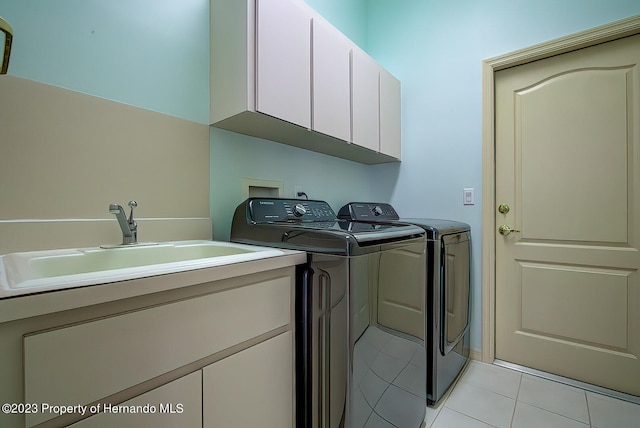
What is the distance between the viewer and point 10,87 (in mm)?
919

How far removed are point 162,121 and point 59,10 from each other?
0.47m

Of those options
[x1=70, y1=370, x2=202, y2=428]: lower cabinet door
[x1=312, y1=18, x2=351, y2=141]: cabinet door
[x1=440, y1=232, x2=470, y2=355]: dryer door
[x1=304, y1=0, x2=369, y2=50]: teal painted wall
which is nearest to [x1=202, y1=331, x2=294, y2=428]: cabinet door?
[x1=70, y1=370, x2=202, y2=428]: lower cabinet door

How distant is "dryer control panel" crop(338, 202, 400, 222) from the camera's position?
203cm

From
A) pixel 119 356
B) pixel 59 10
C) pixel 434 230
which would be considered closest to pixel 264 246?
pixel 119 356

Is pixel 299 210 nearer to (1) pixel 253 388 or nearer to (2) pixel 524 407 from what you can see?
(1) pixel 253 388

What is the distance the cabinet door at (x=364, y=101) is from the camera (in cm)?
184

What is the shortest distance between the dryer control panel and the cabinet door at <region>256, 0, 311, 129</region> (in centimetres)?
74

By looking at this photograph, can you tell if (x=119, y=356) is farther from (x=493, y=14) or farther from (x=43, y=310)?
(x=493, y=14)

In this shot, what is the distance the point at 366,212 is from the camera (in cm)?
212

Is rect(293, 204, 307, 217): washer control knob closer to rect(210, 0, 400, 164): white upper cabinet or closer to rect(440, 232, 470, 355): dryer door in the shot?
rect(210, 0, 400, 164): white upper cabinet

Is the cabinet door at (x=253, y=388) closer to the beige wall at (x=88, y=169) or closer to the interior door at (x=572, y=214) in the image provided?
the beige wall at (x=88, y=169)

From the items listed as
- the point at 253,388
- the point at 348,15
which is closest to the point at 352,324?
the point at 253,388

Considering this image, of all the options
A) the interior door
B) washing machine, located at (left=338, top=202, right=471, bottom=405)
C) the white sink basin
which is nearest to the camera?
the white sink basin

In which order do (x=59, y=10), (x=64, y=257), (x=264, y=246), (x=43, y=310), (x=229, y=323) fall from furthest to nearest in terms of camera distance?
1. (x=264, y=246)
2. (x=59, y=10)
3. (x=64, y=257)
4. (x=229, y=323)
5. (x=43, y=310)
